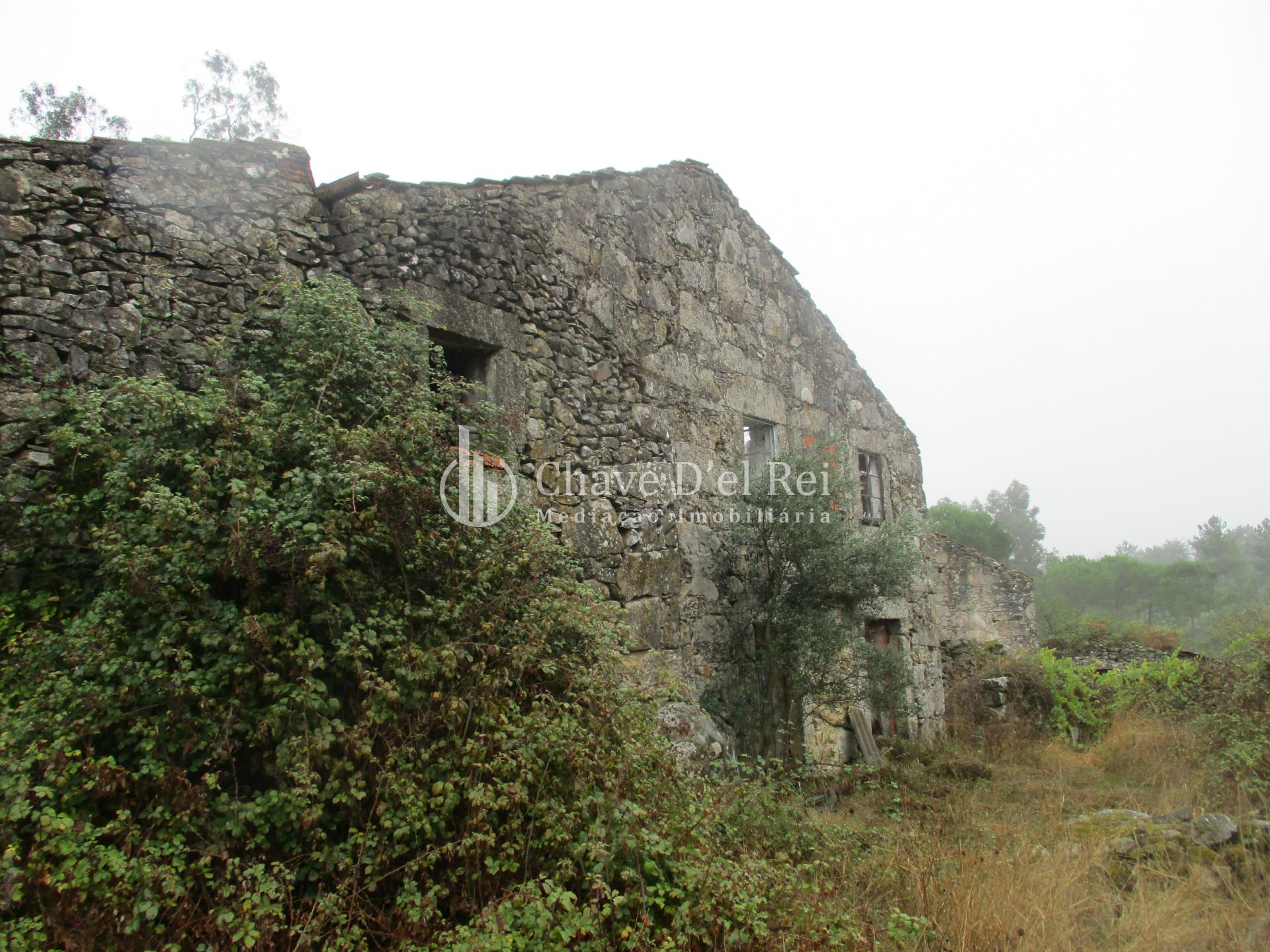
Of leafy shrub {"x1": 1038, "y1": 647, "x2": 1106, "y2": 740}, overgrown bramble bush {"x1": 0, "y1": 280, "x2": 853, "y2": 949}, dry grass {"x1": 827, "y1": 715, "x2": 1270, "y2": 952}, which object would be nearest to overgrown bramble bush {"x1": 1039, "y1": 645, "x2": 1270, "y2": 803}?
leafy shrub {"x1": 1038, "y1": 647, "x2": 1106, "y2": 740}

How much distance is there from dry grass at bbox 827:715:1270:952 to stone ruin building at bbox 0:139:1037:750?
1869 mm

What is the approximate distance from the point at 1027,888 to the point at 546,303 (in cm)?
484

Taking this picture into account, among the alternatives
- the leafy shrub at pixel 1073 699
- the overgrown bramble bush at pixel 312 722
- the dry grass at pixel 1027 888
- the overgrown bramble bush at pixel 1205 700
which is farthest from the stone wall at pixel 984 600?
the overgrown bramble bush at pixel 312 722

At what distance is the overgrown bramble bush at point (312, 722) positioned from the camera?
2.98 meters

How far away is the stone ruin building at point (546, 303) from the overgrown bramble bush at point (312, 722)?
529mm

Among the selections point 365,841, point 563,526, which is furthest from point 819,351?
point 365,841

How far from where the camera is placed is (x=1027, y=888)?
13.3 feet

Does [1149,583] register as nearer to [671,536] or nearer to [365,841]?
[671,536]

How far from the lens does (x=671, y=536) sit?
6887mm

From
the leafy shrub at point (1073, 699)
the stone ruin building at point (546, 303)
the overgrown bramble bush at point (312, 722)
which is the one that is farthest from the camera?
the leafy shrub at point (1073, 699)

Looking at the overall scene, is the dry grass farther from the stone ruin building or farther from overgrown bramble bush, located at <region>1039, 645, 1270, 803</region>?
the stone ruin building

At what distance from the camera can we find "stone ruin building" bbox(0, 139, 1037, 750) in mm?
4090

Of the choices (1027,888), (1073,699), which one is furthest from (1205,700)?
(1027,888)

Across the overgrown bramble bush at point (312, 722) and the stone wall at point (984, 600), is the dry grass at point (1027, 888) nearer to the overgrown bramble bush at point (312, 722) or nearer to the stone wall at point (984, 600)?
the overgrown bramble bush at point (312, 722)
